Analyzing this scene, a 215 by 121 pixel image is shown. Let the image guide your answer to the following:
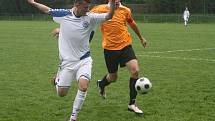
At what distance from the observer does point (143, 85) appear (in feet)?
30.9

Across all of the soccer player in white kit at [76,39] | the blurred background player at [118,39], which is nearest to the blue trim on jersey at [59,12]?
the soccer player in white kit at [76,39]

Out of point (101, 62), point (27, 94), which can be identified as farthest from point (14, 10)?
point (27, 94)

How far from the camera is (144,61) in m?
19.2

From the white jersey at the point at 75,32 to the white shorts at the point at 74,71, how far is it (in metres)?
0.09

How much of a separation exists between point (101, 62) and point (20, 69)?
350 centimetres

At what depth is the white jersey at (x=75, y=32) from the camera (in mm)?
8648

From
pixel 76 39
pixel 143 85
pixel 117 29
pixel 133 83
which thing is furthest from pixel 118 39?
Result: pixel 76 39

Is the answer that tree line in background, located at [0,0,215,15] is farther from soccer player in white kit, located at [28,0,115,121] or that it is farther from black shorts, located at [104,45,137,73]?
soccer player in white kit, located at [28,0,115,121]

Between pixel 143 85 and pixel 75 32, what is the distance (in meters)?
1.68

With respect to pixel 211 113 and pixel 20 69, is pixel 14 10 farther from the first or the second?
pixel 211 113

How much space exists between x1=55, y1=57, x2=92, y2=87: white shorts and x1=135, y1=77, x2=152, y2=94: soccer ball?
3.88 feet

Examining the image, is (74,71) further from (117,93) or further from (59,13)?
(117,93)

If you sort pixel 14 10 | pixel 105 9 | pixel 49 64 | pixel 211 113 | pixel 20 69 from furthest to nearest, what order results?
pixel 14 10 → pixel 49 64 → pixel 20 69 → pixel 105 9 → pixel 211 113

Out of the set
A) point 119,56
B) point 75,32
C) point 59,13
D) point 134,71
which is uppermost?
point 59,13
